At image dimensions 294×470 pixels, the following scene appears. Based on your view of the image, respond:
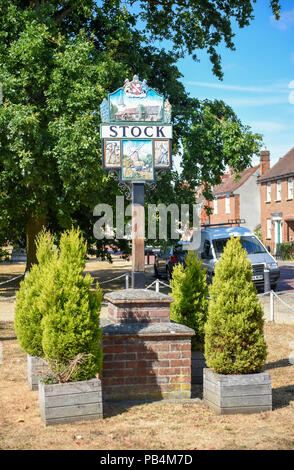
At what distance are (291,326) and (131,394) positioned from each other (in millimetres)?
7136

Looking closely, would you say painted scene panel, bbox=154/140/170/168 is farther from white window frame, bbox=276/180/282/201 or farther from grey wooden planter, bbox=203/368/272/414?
white window frame, bbox=276/180/282/201

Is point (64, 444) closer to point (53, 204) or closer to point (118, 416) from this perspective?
point (118, 416)

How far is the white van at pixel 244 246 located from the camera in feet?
61.8

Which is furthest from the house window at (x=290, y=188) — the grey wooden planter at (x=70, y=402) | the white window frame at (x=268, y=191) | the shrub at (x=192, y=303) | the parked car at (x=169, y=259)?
the grey wooden planter at (x=70, y=402)

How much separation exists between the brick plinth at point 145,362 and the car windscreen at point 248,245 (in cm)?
1263

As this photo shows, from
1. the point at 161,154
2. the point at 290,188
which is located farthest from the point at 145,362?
the point at 290,188

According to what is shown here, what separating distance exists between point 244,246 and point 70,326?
565 inches

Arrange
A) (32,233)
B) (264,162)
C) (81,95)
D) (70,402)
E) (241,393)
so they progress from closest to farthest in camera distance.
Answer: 1. (70,402)
2. (241,393)
3. (81,95)
4. (32,233)
5. (264,162)

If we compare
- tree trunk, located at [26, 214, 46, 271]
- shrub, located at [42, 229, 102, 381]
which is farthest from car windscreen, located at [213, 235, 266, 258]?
shrub, located at [42, 229, 102, 381]

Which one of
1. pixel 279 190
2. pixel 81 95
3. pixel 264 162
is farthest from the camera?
pixel 264 162

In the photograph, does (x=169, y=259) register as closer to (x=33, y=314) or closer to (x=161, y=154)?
(x=161, y=154)

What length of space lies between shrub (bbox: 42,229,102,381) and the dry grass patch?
2.11 ft

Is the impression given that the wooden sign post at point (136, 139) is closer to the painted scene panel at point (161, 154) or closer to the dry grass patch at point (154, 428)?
the painted scene panel at point (161, 154)

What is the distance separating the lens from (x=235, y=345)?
6.60 m
